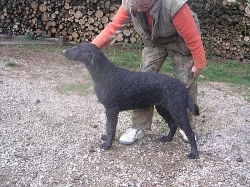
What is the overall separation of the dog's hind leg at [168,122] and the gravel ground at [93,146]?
0.27 feet

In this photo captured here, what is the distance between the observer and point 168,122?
4.36 meters

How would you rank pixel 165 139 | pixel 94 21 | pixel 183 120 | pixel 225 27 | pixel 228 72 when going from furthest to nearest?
pixel 94 21, pixel 225 27, pixel 228 72, pixel 165 139, pixel 183 120

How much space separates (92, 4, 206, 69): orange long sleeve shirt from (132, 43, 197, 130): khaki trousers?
0.28 meters

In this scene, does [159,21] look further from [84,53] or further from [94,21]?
[94,21]

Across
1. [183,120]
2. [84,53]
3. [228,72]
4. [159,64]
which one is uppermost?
[84,53]

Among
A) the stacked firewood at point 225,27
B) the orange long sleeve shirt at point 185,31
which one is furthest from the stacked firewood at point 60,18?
the orange long sleeve shirt at point 185,31

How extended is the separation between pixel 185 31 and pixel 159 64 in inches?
31.6

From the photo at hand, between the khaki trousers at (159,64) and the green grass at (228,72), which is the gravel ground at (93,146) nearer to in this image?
the khaki trousers at (159,64)

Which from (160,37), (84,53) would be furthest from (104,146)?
(160,37)

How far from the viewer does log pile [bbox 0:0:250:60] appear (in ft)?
28.7

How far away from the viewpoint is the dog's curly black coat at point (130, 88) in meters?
3.84

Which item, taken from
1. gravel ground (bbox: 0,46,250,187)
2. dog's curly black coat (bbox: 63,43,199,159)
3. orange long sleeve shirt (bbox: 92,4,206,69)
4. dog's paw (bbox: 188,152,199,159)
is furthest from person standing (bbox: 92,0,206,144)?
dog's paw (bbox: 188,152,199,159)

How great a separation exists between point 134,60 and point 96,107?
291 cm

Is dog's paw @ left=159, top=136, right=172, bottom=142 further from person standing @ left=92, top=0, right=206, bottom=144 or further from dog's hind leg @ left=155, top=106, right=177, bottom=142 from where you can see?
person standing @ left=92, top=0, right=206, bottom=144
